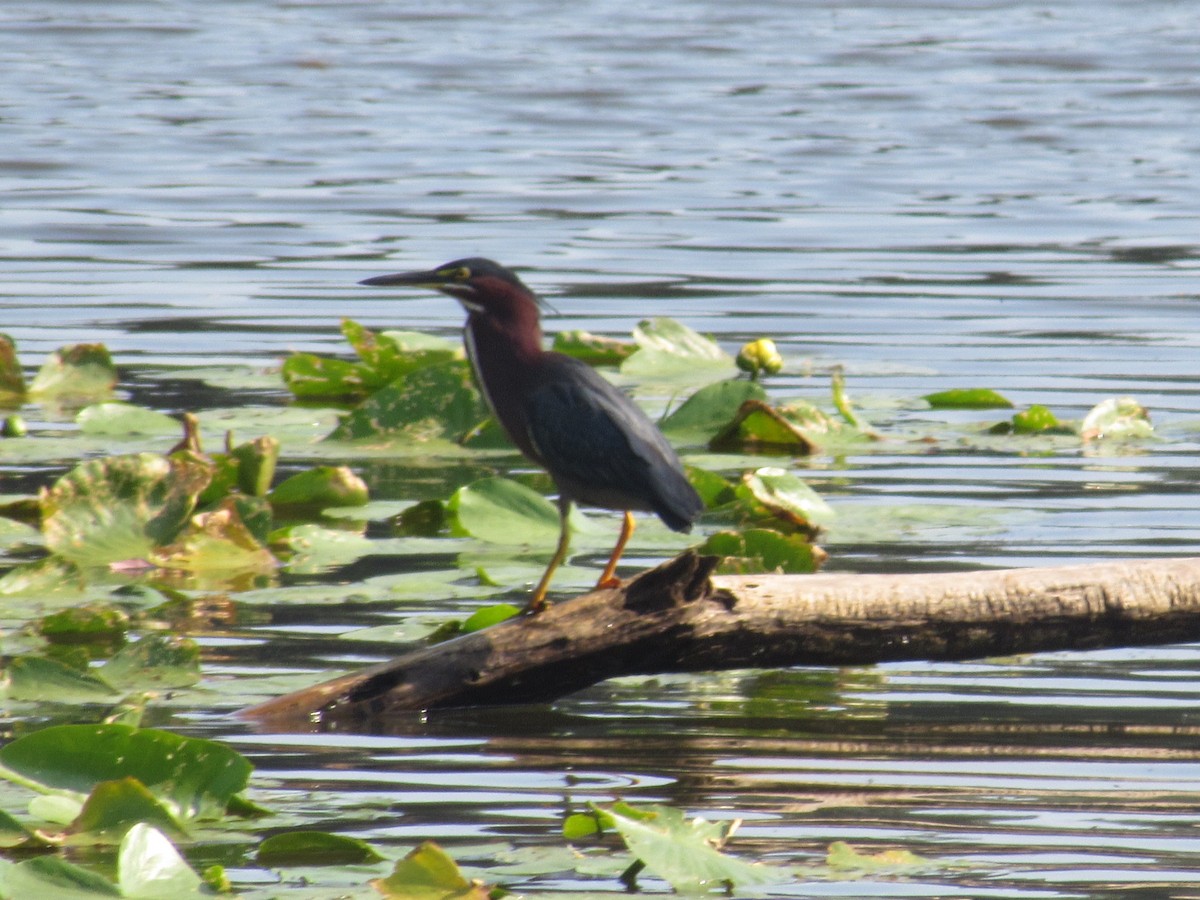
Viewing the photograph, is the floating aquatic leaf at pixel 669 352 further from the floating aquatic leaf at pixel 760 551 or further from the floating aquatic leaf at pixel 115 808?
the floating aquatic leaf at pixel 115 808

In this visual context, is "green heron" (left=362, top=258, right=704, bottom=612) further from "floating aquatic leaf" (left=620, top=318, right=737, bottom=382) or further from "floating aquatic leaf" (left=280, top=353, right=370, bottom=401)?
"floating aquatic leaf" (left=620, top=318, right=737, bottom=382)

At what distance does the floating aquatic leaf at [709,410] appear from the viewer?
651 cm

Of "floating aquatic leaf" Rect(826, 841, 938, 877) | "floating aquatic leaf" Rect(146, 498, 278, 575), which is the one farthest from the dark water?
"floating aquatic leaf" Rect(146, 498, 278, 575)

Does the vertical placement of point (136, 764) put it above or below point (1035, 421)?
above

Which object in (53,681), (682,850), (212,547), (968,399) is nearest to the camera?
(682,850)

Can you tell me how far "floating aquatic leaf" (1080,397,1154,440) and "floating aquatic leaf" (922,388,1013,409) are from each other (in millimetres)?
443

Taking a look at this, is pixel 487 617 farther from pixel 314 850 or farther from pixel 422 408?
pixel 422 408

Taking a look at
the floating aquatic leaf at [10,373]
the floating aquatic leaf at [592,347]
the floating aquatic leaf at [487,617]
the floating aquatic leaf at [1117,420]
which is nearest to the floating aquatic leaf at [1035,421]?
the floating aquatic leaf at [1117,420]

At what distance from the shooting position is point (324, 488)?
571 centimetres

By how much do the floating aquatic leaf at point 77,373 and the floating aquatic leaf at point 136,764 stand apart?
3762mm

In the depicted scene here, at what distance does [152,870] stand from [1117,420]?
4.35m

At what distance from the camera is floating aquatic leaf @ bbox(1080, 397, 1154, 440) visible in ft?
21.6

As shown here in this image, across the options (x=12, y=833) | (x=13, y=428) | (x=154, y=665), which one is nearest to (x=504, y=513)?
(x=154, y=665)

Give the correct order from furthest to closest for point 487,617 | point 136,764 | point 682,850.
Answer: point 487,617, point 136,764, point 682,850
